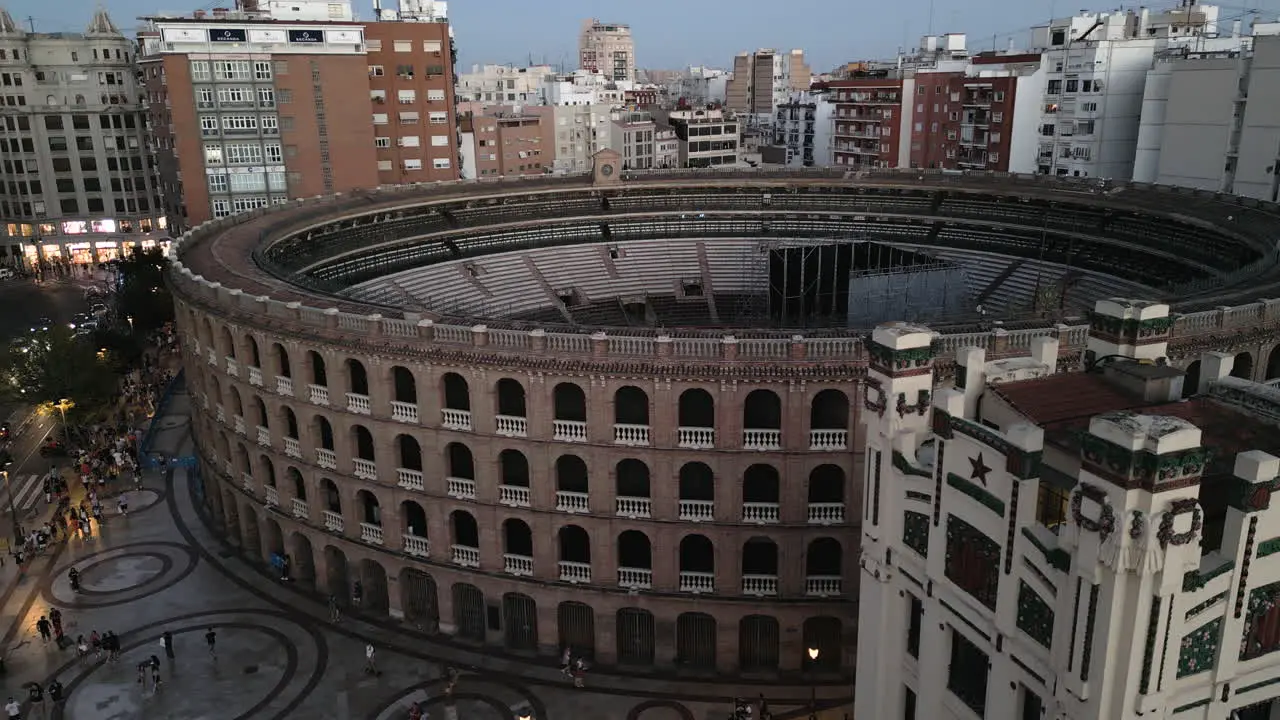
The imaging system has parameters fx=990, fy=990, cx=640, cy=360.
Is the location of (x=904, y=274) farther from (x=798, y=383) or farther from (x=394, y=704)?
(x=394, y=704)

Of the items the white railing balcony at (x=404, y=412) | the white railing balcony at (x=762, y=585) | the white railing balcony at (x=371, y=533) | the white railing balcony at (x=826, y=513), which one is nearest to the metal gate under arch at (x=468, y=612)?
the white railing balcony at (x=371, y=533)

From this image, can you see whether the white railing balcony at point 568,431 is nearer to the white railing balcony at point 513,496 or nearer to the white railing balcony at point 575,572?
the white railing balcony at point 513,496

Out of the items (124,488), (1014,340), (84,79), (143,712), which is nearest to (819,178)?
(1014,340)

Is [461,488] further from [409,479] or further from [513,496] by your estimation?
[409,479]

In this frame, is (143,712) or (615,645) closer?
(143,712)

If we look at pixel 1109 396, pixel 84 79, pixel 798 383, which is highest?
pixel 84 79

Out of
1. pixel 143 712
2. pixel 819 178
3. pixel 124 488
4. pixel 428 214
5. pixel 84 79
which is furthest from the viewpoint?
pixel 84 79

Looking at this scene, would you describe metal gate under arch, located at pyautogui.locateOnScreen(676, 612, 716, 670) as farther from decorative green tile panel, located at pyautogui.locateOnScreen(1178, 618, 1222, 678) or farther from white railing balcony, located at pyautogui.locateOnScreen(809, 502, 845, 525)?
decorative green tile panel, located at pyautogui.locateOnScreen(1178, 618, 1222, 678)
